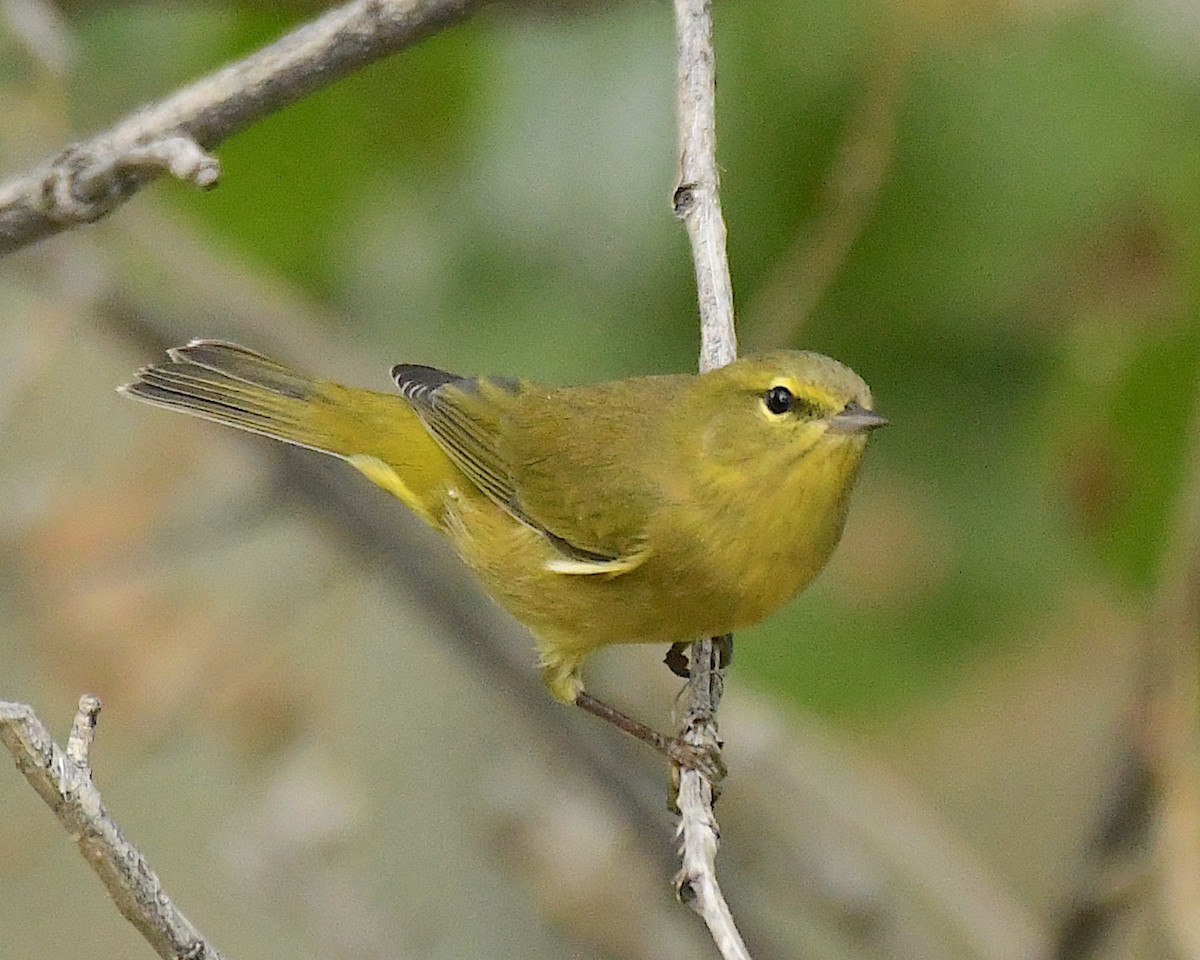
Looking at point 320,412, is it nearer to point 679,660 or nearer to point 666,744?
point 679,660

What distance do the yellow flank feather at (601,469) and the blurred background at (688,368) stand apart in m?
0.18

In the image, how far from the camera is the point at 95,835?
1.85 metres

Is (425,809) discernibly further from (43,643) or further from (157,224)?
(157,224)

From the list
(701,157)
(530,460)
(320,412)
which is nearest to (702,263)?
(701,157)

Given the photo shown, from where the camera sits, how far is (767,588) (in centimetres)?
311

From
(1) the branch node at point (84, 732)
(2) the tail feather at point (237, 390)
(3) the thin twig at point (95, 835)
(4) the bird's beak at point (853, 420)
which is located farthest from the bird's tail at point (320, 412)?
(3) the thin twig at point (95, 835)

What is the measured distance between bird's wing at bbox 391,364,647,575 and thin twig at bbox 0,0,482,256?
1.27 metres

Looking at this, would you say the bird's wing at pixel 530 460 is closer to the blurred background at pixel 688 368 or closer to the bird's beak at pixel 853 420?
the blurred background at pixel 688 368

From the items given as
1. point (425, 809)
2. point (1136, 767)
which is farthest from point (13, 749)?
point (425, 809)

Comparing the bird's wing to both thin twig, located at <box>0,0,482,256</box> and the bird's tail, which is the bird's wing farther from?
thin twig, located at <box>0,0,482,256</box>

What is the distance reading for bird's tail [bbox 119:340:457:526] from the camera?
4012mm

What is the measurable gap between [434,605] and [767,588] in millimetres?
1563

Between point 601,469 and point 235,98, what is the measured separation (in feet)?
4.59

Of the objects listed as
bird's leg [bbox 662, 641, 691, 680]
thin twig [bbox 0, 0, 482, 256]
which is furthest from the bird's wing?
thin twig [bbox 0, 0, 482, 256]
